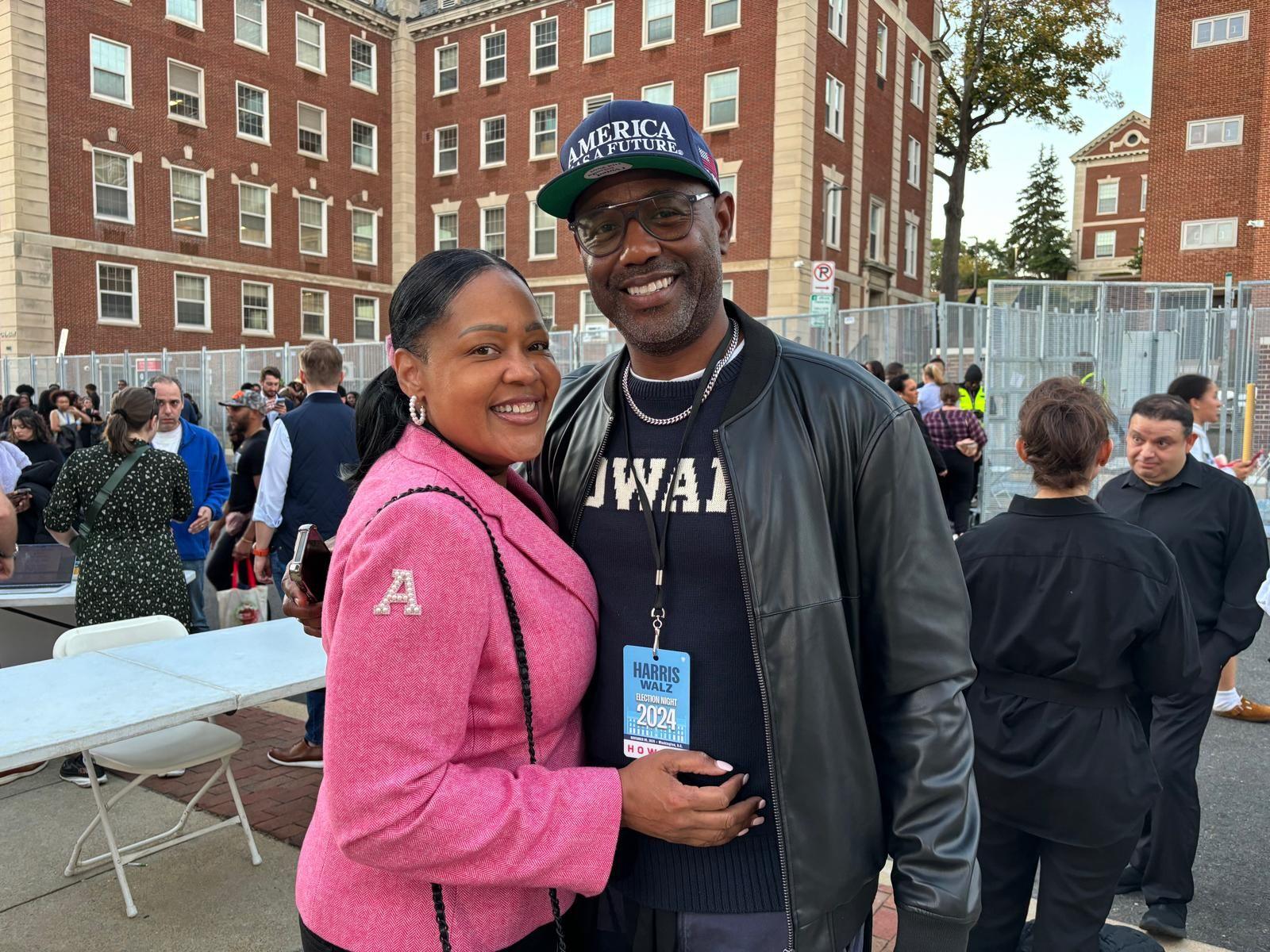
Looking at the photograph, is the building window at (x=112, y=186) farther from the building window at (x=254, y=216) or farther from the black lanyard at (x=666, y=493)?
the black lanyard at (x=666, y=493)

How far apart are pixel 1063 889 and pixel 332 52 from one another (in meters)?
35.2

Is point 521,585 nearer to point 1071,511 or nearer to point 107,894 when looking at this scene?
point 1071,511

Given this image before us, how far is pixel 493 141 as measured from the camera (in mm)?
32281

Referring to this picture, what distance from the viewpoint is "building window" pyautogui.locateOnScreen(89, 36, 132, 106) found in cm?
2564

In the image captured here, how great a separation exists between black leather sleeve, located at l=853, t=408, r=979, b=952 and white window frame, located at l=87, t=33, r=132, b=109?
3045 centimetres

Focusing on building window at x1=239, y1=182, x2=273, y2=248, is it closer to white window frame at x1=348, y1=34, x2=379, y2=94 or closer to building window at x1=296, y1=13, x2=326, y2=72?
building window at x1=296, y1=13, x2=326, y2=72

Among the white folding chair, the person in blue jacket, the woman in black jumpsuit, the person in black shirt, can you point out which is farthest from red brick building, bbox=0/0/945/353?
the woman in black jumpsuit

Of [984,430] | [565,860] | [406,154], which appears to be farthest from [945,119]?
[565,860]

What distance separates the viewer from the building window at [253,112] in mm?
29219

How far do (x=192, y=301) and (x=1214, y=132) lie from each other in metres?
33.8

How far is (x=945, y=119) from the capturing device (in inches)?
1503

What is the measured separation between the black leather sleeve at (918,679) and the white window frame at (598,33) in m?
30.8

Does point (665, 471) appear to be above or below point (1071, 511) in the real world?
above

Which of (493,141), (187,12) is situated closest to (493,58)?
(493,141)
